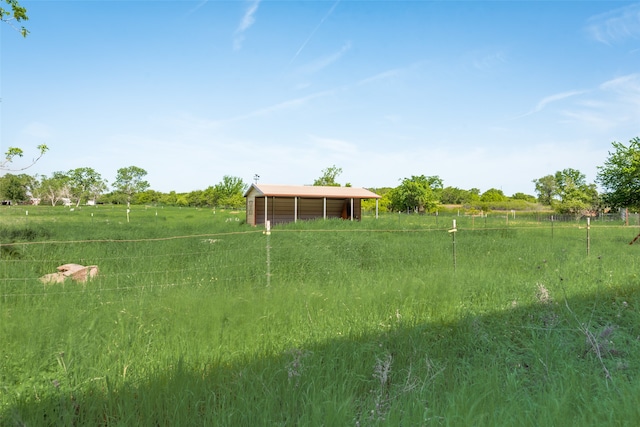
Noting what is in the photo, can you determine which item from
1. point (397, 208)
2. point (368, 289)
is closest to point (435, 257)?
point (368, 289)

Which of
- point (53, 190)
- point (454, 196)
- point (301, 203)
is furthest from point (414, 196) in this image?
point (53, 190)

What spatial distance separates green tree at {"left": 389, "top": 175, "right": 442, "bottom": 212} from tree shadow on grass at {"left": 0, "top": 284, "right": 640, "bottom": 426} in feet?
155

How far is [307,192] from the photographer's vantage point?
3103 centimetres

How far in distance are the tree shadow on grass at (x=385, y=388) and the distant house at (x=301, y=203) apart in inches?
995

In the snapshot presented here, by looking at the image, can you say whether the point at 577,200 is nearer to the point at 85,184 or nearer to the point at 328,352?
the point at 328,352

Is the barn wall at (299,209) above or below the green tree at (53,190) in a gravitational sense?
below

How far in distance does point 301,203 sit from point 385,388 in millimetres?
28448

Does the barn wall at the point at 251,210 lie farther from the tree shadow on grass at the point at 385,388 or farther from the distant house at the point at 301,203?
the tree shadow on grass at the point at 385,388

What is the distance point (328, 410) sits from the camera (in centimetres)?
259

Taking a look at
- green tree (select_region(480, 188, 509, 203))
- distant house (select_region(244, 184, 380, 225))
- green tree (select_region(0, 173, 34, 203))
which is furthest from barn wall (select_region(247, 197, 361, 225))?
green tree (select_region(0, 173, 34, 203))

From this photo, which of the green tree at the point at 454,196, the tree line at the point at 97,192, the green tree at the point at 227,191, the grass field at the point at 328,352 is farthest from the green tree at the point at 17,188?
the grass field at the point at 328,352

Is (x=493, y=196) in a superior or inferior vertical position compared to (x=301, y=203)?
superior

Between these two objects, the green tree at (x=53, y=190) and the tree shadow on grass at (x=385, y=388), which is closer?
the tree shadow on grass at (x=385, y=388)

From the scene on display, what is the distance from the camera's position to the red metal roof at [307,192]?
2912 cm
